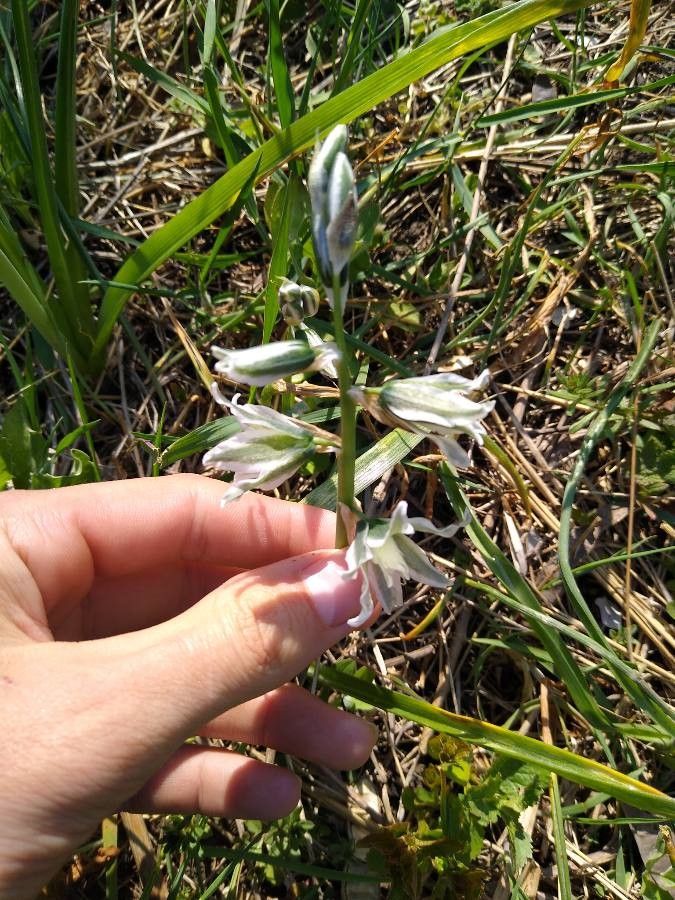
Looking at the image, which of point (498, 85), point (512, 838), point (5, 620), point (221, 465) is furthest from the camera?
point (498, 85)

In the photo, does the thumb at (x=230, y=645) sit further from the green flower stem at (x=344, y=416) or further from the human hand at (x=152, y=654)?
the green flower stem at (x=344, y=416)

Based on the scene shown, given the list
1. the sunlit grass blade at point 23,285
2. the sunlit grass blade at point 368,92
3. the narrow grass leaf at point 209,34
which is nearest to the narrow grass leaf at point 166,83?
the narrow grass leaf at point 209,34

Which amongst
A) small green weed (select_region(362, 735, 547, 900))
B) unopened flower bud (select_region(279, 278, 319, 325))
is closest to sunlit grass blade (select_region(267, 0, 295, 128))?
unopened flower bud (select_region(279, 278, 319, 325))

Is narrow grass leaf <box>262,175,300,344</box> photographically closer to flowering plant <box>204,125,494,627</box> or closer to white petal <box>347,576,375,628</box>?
flowering plant <box>204,125,494,627</box>

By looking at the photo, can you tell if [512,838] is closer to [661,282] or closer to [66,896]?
[66,896]

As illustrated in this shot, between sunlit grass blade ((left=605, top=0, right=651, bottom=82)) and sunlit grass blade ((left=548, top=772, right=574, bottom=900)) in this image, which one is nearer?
sunlit grass blade ((left=548, top=772, right=574, bottom=900))

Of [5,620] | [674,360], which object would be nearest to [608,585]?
[674,360]
